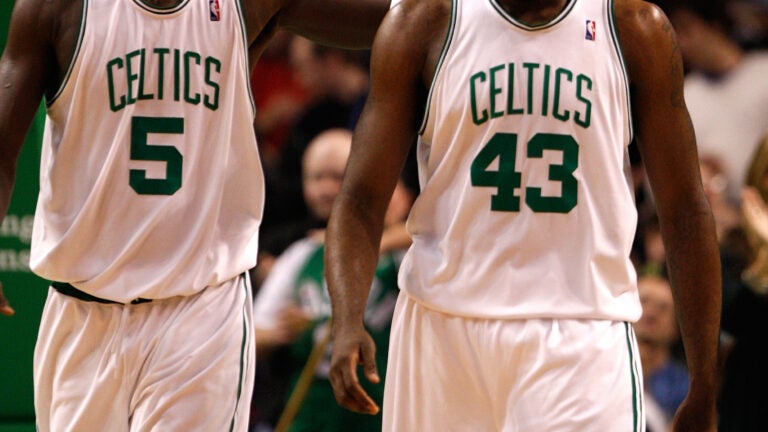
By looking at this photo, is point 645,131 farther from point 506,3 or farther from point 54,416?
point 54,416

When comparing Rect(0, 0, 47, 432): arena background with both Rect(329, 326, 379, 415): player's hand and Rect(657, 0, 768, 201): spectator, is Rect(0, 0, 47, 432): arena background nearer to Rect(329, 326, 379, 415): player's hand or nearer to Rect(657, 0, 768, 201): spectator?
Rect(329, 326, 379, 415): player's hand

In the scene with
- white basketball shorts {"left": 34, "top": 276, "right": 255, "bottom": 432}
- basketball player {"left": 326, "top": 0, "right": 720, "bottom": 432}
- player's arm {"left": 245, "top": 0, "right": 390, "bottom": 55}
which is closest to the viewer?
basketball player {"left": 326, "top": 0, "right": 720, "bottom": 432}

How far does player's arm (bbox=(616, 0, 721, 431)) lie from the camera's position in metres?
3.99

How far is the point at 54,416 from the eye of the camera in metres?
4.39

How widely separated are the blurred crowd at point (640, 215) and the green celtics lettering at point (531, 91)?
2.52 meters

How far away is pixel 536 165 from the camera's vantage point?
12.9ft

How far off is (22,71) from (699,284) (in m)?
1.98

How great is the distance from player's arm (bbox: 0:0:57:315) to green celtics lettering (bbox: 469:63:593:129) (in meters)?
1.26

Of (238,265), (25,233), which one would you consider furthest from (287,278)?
(238,265)

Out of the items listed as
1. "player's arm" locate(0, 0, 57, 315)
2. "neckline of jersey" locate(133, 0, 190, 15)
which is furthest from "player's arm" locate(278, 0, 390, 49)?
"player's arm" locate(0, 0, 57, 315)

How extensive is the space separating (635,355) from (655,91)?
2.29 feet

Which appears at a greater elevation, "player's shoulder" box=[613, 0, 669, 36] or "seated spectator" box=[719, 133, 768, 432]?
"player's shoulder" box=[613, 0, 669, 36]

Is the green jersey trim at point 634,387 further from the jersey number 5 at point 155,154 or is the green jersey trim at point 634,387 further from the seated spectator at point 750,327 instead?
the seated spectator at point 750,327

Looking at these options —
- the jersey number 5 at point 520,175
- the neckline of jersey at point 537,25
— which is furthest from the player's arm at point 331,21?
the jersey number 5 at point 520,175
